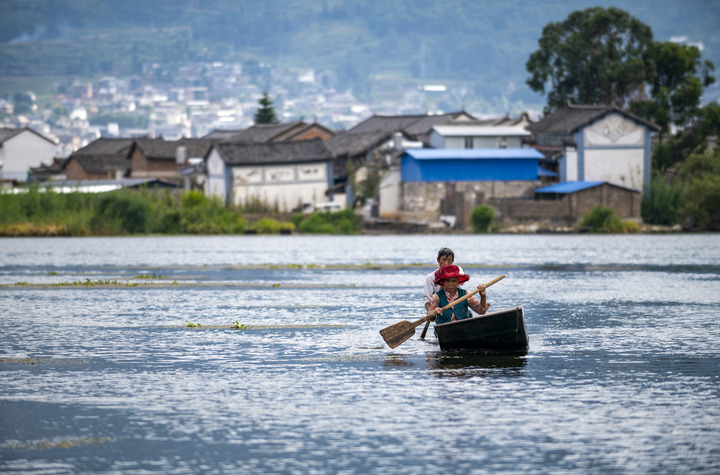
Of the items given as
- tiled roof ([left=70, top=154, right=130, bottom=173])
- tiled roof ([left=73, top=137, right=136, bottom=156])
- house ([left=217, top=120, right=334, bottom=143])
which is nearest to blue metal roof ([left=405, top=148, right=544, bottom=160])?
house ([left=217, top=120, right=334, bottom=143])

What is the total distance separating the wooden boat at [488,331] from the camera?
19.2 metres

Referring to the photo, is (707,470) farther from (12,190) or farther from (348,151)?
(348,151)

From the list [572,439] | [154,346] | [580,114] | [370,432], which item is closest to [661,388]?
[572,439]

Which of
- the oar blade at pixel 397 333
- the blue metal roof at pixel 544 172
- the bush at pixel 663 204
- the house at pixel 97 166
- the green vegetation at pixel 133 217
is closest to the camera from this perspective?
the oar blade at pixel 397 333

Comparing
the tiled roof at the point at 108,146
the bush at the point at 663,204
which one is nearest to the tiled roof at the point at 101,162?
the tiled roof at the point at 108,146

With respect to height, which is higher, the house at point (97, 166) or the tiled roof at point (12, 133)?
the tiled roof at point (12, 133)

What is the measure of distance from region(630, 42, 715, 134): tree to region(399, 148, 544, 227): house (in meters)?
12.2

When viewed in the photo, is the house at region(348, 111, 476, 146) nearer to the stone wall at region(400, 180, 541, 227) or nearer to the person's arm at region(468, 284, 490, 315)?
the stone wall at region(400, 180, 541, 227)

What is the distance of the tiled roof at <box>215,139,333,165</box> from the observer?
287ft

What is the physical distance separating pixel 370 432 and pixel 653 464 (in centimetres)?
352

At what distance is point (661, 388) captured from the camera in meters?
16.7

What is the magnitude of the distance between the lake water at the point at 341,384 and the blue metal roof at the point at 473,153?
4582 cm

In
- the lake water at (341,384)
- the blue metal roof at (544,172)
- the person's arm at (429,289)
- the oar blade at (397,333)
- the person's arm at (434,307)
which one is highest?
the blue metal roof at (544,172)

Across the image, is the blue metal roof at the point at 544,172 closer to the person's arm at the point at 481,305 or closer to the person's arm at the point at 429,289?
the person's arm at the point at 481,305
